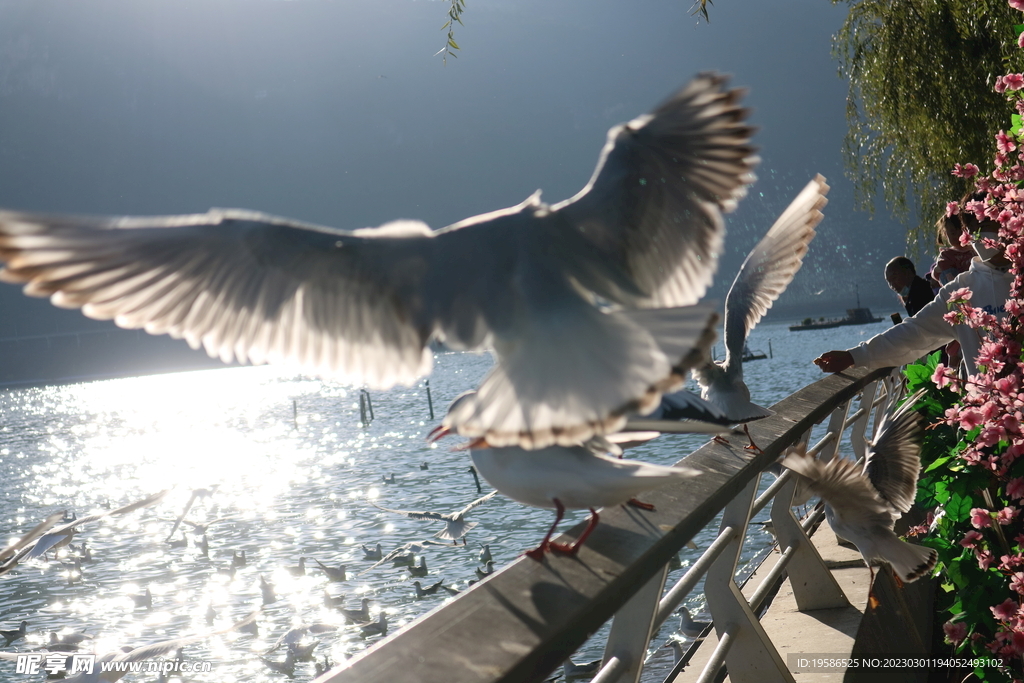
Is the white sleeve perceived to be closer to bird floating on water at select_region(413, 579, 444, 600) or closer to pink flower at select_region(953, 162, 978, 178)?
pink flower at select_region(953, 162, 978, 178)

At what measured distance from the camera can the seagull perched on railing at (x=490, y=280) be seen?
1.73 metres

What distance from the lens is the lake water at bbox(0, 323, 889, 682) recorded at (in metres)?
14.5

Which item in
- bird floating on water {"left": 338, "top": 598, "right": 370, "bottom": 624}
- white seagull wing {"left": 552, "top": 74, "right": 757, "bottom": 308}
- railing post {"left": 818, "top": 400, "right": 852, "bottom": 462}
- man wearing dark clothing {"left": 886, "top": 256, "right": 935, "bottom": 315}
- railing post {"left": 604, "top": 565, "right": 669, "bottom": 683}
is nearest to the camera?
railing post {"left": 604, "top": 565, "right": 669, "bottom": 683}

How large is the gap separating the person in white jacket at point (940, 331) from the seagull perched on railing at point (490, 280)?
125cm

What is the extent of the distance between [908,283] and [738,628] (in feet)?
12.5

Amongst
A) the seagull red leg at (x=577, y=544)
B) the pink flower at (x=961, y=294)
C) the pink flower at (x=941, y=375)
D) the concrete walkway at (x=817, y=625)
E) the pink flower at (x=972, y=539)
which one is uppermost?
the pink flower at (x=961, y=294)

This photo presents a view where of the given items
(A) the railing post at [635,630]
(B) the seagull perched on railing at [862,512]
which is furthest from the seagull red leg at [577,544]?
(B) the seagull perched on railing at [862,512]

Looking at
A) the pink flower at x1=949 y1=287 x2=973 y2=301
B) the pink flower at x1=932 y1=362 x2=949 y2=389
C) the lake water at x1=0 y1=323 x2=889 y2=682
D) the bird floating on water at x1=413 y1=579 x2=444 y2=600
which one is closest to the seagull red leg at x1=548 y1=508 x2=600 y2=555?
the pink flower at x1=932 y1=362 x2=949 y2=389

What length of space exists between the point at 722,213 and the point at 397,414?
62.7m

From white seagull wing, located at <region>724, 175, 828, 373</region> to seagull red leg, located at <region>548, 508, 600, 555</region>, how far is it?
189 centimetres

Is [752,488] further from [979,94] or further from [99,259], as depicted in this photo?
[979,94]

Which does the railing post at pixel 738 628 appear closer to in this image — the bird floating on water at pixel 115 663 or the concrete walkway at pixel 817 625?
the concrete walkway at pixel 817 625

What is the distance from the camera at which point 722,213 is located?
2.20 meters

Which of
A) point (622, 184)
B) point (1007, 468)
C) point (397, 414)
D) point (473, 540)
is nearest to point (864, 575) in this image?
point (1007, 468)
